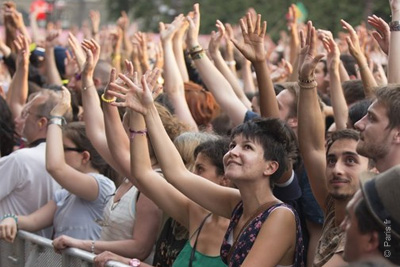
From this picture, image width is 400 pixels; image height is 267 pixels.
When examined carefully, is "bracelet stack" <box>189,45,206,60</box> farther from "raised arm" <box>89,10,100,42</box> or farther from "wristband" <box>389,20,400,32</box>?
"raised arm" <box>89,10,100,42</box>

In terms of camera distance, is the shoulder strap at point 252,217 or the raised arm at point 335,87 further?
the raised arm at point 335,87

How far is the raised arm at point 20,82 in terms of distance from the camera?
860 centimetres

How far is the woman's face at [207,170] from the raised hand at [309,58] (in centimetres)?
66

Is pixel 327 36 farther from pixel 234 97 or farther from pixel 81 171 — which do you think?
pixel 81 171

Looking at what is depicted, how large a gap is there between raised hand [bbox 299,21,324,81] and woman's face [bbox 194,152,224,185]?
658mm

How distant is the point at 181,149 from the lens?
5688 mm

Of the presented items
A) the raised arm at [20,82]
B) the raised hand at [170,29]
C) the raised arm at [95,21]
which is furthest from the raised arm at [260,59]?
the raised arm at [95,21]

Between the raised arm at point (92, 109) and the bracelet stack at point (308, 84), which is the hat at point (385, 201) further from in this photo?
the raised arm at point (92, 109)

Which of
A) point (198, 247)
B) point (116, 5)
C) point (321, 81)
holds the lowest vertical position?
point (116, 5)

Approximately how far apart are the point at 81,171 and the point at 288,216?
2.46 meters

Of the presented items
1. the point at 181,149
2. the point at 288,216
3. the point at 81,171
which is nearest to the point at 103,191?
the point at 81,171

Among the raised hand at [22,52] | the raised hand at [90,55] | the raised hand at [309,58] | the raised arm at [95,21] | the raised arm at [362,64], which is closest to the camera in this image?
the raised hand at [309,58]

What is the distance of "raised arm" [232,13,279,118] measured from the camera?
5758 millimetres

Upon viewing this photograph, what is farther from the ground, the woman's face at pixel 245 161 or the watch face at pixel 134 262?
the woman's face at pixel 245 161
